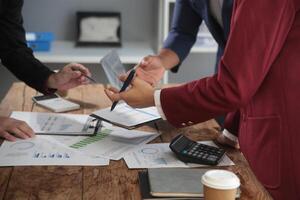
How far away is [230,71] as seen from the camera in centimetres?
115

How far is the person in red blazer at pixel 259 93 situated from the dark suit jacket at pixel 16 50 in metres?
0.56

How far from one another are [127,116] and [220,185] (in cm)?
81

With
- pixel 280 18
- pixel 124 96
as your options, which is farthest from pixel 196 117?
pixel 280 18

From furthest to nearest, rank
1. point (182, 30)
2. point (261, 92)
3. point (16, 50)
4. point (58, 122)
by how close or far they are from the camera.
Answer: point (182, 30)
point (16, 50)
point (58, 122)
point (261, 92)

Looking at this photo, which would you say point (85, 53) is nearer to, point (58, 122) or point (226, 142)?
point (58, 122)

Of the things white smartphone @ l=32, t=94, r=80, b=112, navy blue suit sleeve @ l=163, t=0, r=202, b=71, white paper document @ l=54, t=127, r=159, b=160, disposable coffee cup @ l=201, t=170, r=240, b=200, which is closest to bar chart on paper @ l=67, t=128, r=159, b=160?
white paper document @ l=54, t=127, r=159, b=160

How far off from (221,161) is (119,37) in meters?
1.93

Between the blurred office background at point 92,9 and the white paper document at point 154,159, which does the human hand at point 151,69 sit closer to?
the white paper document at point 154,159

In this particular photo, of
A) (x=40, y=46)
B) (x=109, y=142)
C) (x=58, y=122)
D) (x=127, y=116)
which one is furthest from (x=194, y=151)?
(x=40, y=46)

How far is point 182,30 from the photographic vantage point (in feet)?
6.63

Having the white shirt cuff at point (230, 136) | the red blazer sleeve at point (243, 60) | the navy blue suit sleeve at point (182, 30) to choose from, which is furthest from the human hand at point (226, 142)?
the navy blue suit sleeve at point (182, 30)

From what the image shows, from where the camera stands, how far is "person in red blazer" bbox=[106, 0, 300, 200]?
3.66 ft

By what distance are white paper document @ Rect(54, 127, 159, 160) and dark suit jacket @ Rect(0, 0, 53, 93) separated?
17.7 inches

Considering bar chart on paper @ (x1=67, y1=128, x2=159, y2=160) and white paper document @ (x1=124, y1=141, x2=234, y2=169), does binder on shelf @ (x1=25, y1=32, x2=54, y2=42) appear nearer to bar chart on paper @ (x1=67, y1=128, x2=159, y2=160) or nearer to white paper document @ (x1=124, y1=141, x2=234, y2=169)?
bar chart on paper @ (x1=67, y1=128, x2=159, y2=160)
